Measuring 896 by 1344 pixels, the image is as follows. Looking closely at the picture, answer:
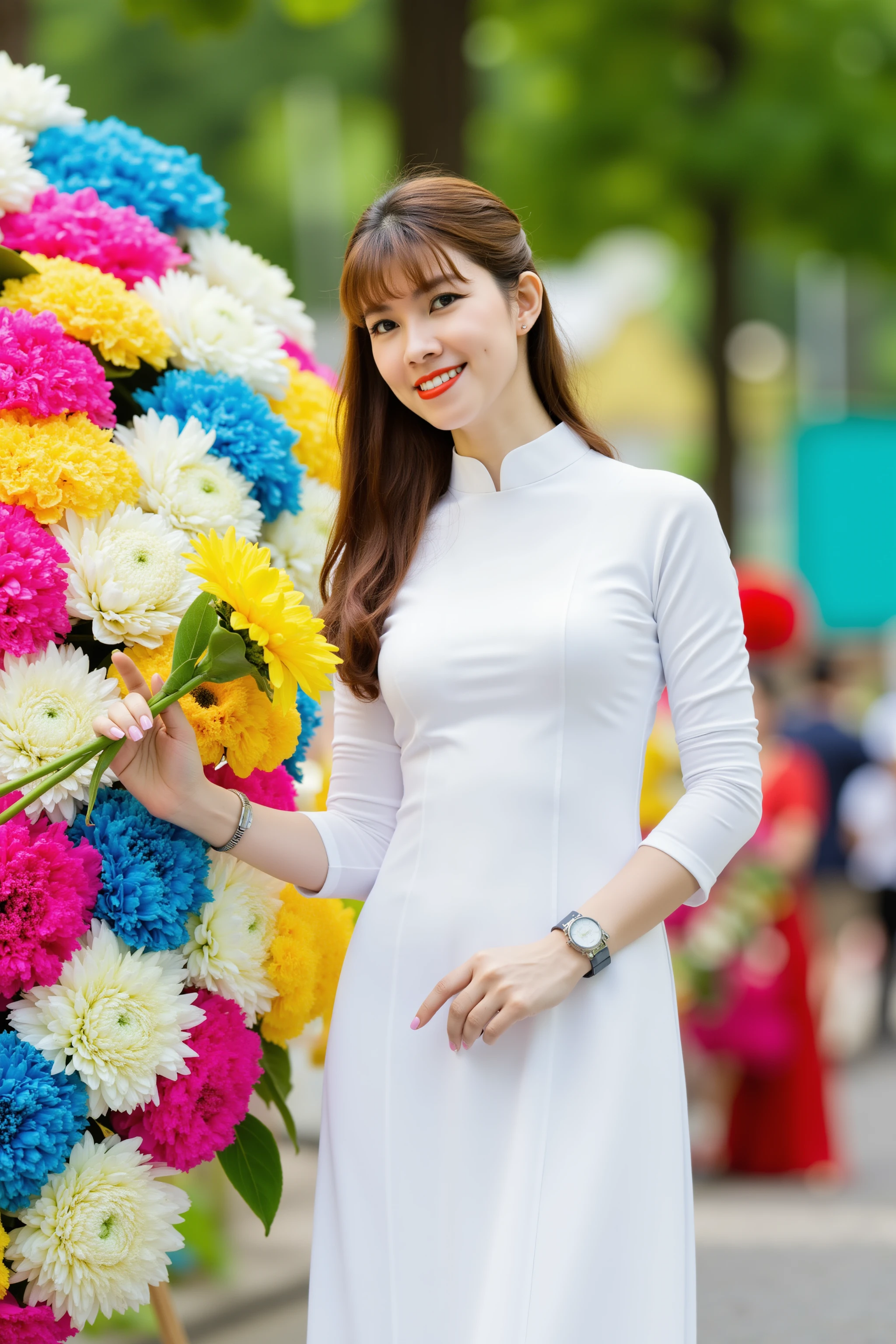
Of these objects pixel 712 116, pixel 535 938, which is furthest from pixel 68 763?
pixel 712 116

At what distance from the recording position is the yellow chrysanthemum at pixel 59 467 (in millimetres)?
2109

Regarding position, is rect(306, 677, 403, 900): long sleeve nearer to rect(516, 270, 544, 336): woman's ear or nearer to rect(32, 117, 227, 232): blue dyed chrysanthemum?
rect(516, 270, 544, 336): woman's ear

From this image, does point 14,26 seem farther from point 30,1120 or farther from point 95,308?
point 30,1120

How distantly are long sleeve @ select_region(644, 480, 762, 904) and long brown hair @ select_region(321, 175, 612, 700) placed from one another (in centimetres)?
31

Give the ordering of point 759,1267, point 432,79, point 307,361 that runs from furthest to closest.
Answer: point 432,79
point 759,1267
point 307,361

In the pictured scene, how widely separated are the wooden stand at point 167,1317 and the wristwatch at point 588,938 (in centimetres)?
87

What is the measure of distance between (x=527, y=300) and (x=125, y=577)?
0.70m

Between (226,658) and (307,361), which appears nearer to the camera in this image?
(226,658)

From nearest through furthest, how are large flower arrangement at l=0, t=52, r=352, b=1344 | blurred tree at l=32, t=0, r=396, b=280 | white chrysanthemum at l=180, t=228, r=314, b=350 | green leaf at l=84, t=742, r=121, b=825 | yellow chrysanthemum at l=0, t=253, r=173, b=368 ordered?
green leaf at l=84, t=742, r=121, b=825 → large flower arrangement at l=0, t=52, r=352, b=1344 → yellow chrysanthemum at l=0, t=253, r=173, b=368 → white chrysanthemum at l=180, t=228, r=314, b=350 → blurred tree at l=32, t=0, r=396, b=280

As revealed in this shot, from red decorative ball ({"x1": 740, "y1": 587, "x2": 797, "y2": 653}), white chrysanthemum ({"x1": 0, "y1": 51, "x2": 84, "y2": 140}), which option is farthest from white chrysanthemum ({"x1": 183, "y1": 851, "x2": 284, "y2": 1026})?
red decorative ball ({"x1": 740, "y1": 587, "x2": 797, "y2": 653})

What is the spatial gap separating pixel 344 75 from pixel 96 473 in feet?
48.5

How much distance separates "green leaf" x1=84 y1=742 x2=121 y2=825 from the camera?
6.29 feet

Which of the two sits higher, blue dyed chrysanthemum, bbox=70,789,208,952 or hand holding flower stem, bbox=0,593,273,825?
hand holding flower stem, bbox=0,593,273,825

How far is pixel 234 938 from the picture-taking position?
223 cm
